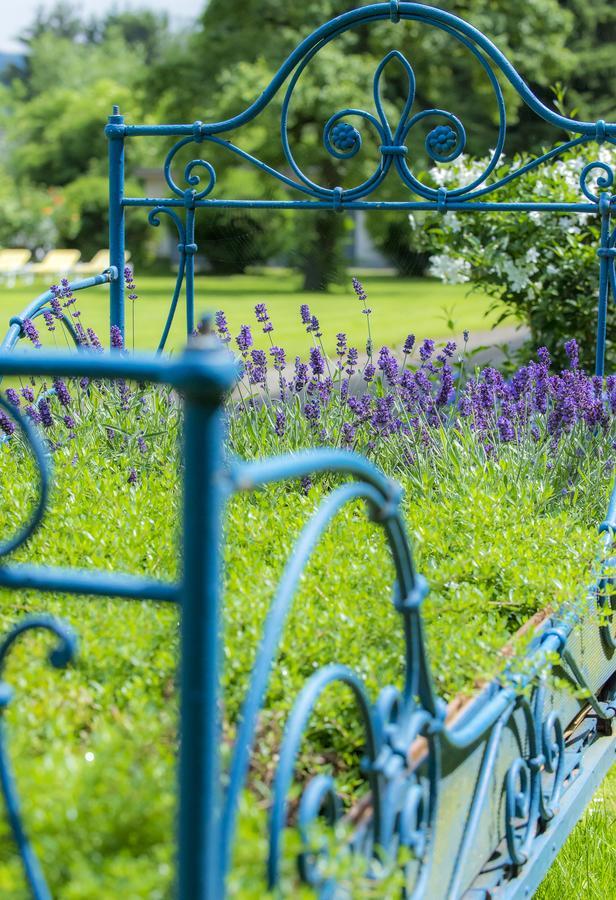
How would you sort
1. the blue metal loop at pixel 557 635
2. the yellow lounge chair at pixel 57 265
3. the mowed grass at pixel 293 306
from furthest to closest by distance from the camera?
the yellow lounge chair at pixel 57 265
the mowed grass at pixel 293 306
the blue metal loop at pixel 557 635

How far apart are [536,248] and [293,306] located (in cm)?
1667

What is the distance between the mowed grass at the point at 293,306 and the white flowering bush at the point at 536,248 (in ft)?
20.3

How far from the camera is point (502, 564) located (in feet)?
8.39

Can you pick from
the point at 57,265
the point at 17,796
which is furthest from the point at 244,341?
the point at 57,265

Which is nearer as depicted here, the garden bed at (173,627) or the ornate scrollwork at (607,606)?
the garden bed at (173,627)

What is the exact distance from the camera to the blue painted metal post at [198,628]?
1.08m

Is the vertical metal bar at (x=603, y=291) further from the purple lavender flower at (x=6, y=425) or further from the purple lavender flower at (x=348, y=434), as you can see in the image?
the purple lavender flower at (x=6, y=425)

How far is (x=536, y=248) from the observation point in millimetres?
5613

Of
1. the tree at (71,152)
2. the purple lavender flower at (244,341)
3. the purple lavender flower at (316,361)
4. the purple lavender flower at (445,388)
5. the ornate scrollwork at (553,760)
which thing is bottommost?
the ornate scrollwork at (553,760)

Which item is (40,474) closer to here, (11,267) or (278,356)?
(278,356)

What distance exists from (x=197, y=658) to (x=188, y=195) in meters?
3.55

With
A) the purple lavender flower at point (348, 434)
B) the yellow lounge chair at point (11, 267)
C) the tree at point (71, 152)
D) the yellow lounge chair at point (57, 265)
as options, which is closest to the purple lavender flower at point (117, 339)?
the purple lavender flower at point (348, 434)

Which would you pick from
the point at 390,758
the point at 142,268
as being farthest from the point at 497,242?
the point at 142,268

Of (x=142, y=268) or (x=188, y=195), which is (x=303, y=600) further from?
(x=142, y=268)
